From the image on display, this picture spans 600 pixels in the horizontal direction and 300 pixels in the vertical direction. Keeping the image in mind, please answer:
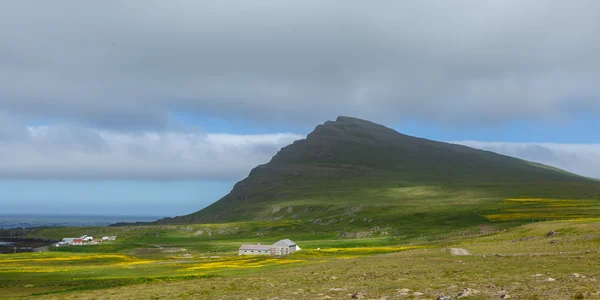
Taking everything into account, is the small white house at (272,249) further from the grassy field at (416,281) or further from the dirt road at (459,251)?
the dirt road at (459,251)

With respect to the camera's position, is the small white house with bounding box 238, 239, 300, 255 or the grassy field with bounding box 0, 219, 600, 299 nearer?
the grassy field with bounding box 0, 219, 600, 299

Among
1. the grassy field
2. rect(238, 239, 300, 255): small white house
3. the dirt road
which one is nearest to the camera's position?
the grassy field

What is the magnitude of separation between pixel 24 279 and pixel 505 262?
200 feet

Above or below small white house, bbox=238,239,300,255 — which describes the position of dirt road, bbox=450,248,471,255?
above

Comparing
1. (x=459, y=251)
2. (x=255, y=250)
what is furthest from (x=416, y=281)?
(x=255, y=250)

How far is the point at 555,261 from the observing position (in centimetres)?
4794

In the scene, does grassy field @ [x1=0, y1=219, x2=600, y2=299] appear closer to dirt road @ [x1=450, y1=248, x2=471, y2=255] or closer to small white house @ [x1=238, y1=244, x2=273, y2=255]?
dirt road @ [x1=450, y1=248, x2=471, y2=255]

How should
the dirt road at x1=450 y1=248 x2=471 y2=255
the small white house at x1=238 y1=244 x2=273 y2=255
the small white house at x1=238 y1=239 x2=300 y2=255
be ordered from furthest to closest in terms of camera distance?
1. the small white house at x1=238 y1=244 x2=273 y2=255
2. the small white house at x1=238 y1=239 x2=300 y2=255
3. the dirt road at x1=450 y1=248 x2=471 y2=255

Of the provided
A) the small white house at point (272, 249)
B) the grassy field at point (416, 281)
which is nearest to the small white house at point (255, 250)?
the small white house at point (272, 249)

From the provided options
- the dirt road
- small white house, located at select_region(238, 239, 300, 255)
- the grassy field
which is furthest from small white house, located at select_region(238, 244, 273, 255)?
the dirt road

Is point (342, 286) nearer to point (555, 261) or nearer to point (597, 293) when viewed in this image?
point (597, 293)

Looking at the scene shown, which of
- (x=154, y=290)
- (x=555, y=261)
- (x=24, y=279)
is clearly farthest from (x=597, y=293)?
(x=24, y=279)

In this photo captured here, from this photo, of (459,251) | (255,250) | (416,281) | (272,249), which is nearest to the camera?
(416,281)

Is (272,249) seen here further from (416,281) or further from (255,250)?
(416,281)
